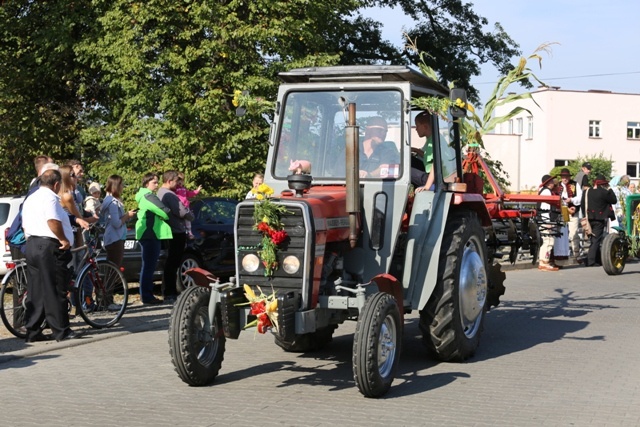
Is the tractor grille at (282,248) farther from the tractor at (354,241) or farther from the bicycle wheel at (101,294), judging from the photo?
the bicycle wheel at (101,294)

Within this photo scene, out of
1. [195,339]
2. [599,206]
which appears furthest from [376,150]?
[599,206]

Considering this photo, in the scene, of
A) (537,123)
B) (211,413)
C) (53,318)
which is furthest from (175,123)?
(537,123)

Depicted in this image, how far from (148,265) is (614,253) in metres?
9.58

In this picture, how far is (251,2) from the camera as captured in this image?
2233 centimetres

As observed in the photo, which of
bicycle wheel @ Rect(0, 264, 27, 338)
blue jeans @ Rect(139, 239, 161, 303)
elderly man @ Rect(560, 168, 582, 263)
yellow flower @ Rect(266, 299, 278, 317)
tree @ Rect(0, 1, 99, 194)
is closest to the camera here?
yellow flower @ Rect(266, 299, 278, 317)

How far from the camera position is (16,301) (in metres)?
10.9

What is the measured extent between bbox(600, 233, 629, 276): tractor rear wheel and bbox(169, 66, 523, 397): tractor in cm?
948

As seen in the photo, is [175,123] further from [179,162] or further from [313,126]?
[313,126]

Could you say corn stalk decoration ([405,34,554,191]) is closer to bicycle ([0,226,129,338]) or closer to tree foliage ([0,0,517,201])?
bicycle ([0,226,129,338])

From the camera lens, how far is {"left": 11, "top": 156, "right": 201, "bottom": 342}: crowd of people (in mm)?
10586

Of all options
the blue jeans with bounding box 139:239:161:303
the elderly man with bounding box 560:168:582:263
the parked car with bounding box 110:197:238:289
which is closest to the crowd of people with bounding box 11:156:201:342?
the blue jeans with bounding box 139:239:161:303

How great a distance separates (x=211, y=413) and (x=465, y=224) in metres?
3.45

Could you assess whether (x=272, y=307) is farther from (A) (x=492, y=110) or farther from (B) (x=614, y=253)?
(B) (x=614, y=253)

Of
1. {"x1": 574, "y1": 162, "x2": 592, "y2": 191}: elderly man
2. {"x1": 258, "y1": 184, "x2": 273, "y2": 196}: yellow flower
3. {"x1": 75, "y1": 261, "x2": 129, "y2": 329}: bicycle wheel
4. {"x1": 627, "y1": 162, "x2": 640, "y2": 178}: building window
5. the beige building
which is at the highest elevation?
the beige building
